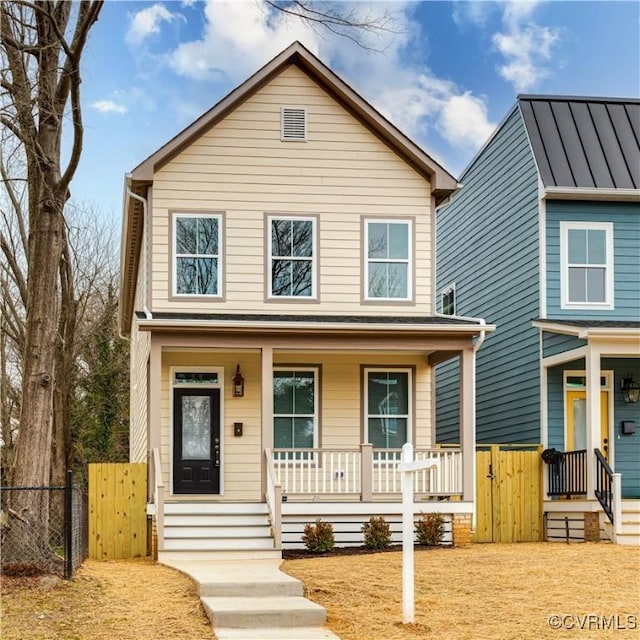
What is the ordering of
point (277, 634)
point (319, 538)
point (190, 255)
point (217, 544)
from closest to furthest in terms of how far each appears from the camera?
point (277, 634)
point (217, 544)
point (319, 538)
point (190, 255)

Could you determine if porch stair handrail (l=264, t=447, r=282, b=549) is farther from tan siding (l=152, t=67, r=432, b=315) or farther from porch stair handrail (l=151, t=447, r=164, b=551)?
tan siding (l=152, t=67, r=432, b=315)

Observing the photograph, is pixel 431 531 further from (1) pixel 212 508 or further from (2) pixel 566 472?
(1) pixel 212 508

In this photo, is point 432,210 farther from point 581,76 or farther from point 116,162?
point 581,76

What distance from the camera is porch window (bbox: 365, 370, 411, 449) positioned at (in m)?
17.6

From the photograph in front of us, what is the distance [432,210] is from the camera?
18016 millimetres

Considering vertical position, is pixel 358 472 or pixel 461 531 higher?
pixel 358 472

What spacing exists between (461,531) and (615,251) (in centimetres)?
640

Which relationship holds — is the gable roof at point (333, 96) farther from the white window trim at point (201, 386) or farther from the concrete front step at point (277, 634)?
the concrete front step at point (277, 634)

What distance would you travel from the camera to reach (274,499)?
14719mm

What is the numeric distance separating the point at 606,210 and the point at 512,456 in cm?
511

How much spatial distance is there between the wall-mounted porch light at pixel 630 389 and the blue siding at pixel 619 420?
13 cm

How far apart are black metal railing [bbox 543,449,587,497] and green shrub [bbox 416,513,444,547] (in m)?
2.54

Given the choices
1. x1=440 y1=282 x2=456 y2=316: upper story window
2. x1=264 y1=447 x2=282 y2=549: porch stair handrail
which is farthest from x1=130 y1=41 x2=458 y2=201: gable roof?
x1=440 y1=282 x2=456 y2=316: upper story window

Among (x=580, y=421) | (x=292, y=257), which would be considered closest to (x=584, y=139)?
(x=580, y=421)
